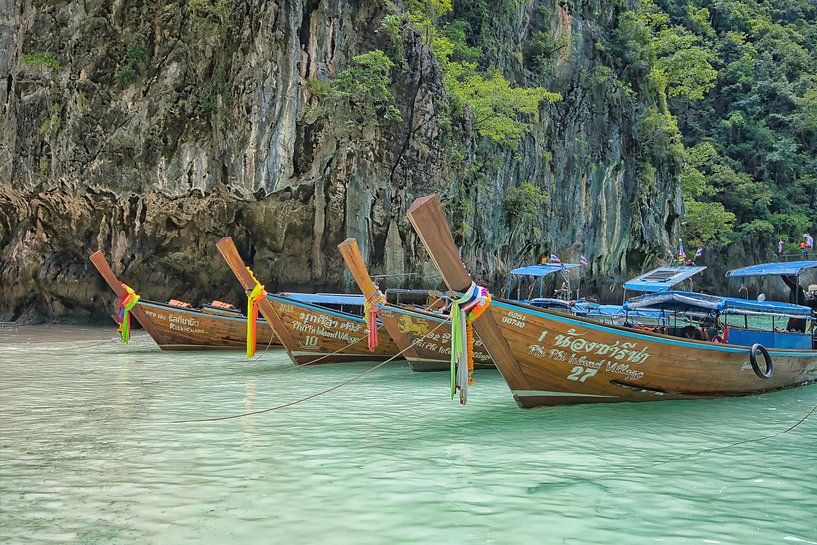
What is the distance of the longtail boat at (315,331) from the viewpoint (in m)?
11.0

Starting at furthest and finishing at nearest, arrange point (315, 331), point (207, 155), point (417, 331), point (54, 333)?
point (207, 155)
point (54, 333)
point (315, 331)
point (417, 331)

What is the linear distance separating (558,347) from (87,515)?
14.6ft

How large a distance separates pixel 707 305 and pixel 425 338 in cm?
429

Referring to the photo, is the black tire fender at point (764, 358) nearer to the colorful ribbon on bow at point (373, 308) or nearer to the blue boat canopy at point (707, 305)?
the blue boat canopy at point (707, 305)

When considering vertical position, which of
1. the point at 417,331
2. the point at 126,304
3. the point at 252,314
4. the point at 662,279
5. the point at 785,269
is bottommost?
the point at 417,331

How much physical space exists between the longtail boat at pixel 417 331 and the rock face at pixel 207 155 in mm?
8836

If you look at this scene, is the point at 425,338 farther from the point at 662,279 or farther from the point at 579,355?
the point at 662,279

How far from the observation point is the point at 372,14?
1939 cm

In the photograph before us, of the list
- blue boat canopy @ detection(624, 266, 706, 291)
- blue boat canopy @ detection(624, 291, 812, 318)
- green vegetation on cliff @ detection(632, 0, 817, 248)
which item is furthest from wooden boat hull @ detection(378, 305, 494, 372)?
green vegetation on cliff @ detection(632, 0, 817, 248)

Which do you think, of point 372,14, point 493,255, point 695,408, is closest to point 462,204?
point 493,255

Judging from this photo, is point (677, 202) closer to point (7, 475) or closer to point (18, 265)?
point (18, 265)

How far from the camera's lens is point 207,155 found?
18734mm

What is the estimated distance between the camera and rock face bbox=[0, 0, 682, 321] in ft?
59.7

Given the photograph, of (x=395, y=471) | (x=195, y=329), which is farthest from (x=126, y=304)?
(x=395, y=471)
